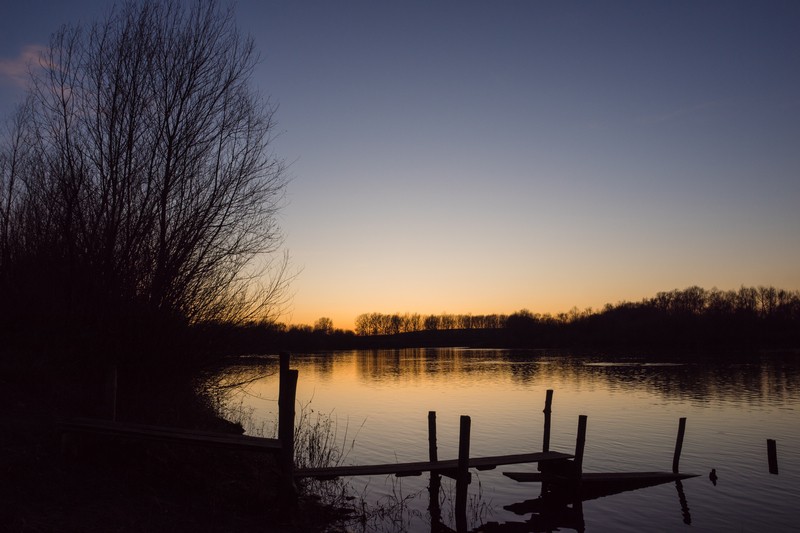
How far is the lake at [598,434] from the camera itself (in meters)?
18.0

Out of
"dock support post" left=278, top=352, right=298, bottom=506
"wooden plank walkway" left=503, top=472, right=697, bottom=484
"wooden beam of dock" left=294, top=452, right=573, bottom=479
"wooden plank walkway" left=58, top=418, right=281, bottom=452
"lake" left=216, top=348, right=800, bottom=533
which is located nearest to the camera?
"wooden plank walkway" left=58, top=418, right=281, bottom=452

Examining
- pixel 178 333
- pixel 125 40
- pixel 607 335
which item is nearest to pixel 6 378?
pixel 178 333

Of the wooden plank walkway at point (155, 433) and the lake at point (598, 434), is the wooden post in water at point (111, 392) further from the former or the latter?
→ the lake at point (598, 434)

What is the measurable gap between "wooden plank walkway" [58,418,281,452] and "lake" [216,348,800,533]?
4.29 metres

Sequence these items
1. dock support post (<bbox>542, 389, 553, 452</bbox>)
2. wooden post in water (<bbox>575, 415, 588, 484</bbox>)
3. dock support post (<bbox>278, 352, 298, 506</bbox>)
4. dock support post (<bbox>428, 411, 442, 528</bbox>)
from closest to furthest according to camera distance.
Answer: dock support post (<bbox>278, 352, 298, 506</bbox>) → dock support post (<bbox>428, 411, 442, 528</bbox>) → wooden post in water (<bbox>575, 415, 588, 484</bbox>) → dock support post (<bbox>542, 389, 553, 452</bbox>)

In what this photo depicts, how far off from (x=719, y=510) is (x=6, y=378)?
21.0 m

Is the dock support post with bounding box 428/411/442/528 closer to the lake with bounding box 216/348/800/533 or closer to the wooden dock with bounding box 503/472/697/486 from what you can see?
the lake with bounding box 216/348/800/533

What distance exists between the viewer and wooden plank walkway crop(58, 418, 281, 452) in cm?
1107

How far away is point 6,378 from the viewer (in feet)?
49.8

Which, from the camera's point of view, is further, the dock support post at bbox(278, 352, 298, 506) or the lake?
the lake

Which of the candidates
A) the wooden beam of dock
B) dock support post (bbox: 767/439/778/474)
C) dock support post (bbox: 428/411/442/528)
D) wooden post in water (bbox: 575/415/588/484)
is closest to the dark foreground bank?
the wooden beam of dock

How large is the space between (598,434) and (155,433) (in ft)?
87.5

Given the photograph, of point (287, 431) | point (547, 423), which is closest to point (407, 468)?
point (287, 431)

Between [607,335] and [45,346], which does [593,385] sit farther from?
[607,335]
